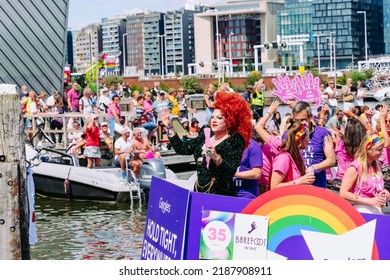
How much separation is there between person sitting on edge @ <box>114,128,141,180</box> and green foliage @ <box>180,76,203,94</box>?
9059 centimetres

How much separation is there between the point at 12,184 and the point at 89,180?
10386 mm

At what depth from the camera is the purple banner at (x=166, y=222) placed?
6.10 metres

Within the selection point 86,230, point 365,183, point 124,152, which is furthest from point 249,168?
point 124,152

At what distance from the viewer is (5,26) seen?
4041 centimetres

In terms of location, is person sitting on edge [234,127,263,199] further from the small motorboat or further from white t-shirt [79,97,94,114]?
white t-shirt [79,97,94,114]

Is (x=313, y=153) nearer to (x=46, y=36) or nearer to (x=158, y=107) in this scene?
(x=158, y=107)

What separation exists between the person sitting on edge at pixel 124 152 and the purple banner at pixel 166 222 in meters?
9.96

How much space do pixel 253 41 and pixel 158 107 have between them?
15881 centimetres

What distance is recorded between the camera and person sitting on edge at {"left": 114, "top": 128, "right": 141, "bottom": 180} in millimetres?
16719

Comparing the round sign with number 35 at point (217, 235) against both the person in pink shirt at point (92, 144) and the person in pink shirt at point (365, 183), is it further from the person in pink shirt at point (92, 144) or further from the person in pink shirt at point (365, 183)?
the person in pink shirt at point (92, 144)

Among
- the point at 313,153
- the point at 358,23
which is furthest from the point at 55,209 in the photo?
the point at 358,23

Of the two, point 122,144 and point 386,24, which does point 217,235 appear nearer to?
point 122,144

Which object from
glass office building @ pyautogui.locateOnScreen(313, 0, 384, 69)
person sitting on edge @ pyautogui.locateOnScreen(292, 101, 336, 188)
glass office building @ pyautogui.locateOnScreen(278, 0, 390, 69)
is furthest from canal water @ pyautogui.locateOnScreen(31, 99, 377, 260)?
glass office building @ pyautogui.locateOnScreen(313, 0, 384, 69)

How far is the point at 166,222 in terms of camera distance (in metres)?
6.34
